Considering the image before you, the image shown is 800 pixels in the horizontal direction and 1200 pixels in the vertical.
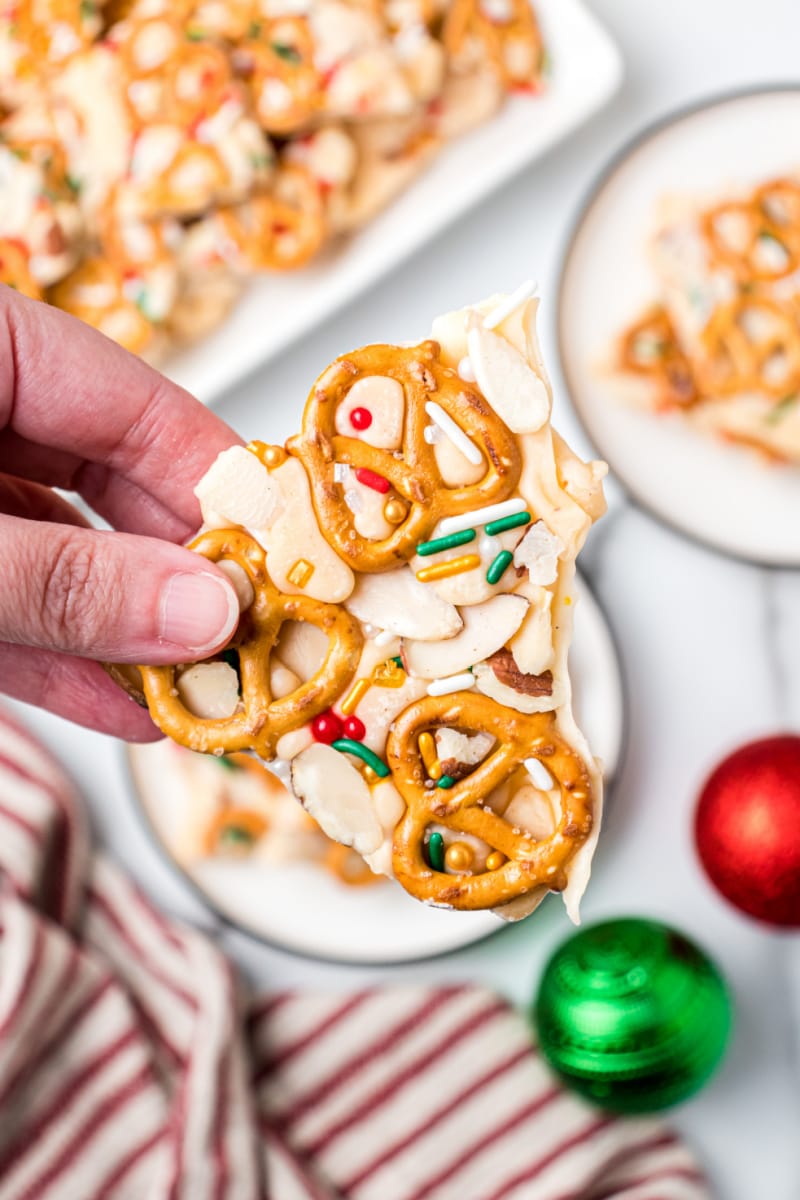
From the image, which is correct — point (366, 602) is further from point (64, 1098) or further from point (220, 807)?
point (64, 1098)

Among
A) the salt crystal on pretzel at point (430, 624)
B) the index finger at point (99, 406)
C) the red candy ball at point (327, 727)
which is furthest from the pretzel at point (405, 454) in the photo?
the index finger at point (99, 406)

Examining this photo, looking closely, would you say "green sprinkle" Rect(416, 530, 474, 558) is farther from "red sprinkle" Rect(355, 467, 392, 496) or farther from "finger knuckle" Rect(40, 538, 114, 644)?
"finger knuckle" Rect(40, 538, 114, 644)

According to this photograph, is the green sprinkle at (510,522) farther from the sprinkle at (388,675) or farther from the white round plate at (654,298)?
the white round plate at (654,298)

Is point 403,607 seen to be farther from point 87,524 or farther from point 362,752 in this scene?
point 87,524

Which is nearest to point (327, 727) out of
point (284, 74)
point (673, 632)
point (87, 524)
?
point (87, 524)

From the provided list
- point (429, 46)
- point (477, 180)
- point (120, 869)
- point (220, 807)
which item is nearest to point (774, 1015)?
point (220, 807)

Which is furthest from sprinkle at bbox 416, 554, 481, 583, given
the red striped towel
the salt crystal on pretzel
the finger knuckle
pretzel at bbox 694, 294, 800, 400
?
the red striped towel

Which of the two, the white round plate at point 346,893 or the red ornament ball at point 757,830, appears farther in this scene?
the white round plate at point 346,893

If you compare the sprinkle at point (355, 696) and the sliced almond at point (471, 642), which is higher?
the sprinkle at point (355, 696)
